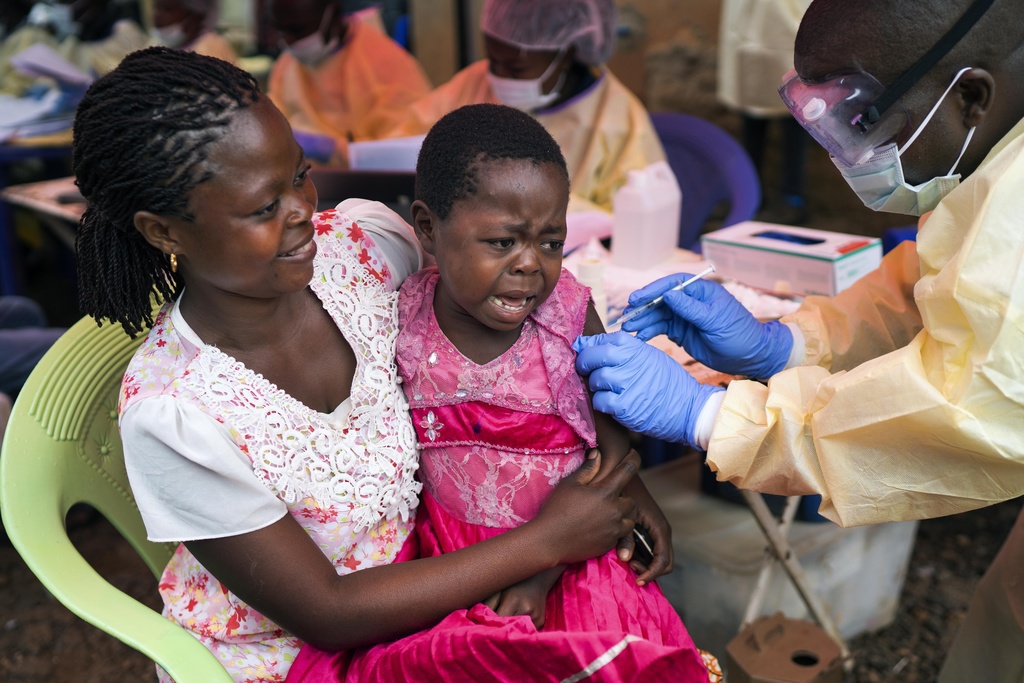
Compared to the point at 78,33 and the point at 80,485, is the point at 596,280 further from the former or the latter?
the point at 78,33

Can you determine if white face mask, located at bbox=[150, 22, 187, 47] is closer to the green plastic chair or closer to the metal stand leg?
the green plastic chair

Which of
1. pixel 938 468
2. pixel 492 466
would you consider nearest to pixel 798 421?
pixel 938 468

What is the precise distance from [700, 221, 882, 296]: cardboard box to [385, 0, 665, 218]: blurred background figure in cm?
103

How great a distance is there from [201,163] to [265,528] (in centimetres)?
53

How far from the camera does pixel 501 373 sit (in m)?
1.56

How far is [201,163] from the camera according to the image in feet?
4.03

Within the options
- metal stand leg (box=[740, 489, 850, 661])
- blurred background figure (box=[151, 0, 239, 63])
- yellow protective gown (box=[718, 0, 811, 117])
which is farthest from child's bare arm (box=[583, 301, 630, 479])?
blurred background figure (box=[151, 0, 239, 63])

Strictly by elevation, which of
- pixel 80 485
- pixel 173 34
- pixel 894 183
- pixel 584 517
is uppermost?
pixel 894 183

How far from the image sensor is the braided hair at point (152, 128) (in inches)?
47.9

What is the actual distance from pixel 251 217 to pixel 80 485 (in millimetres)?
713

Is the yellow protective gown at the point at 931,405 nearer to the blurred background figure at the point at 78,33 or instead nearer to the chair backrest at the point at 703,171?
the chair backrest at the point at 703,171

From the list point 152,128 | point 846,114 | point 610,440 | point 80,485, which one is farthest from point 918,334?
point 80,485

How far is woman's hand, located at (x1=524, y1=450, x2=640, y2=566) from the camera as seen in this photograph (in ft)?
4.83

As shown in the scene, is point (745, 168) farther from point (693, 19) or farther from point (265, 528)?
point (693, 19)
